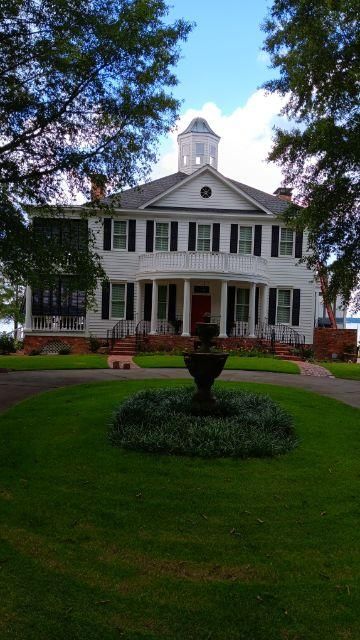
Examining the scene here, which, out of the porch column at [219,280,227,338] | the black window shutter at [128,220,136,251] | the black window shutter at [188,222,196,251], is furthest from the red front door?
the black window shutter at [128,220,136,251]

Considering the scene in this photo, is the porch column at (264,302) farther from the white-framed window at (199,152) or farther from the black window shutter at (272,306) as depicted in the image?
the white-framed window at (199,152)

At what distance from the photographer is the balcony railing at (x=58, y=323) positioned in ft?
88.6

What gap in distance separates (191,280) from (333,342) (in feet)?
25.7

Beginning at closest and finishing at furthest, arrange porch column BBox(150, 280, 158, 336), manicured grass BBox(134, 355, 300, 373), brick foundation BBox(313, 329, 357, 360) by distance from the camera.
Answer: manicured grass BBox(134, 355, 300, 373)
porch column BBox(150, 280, 158, 336)
brick foundation BBox(313, 329, 357, 360)

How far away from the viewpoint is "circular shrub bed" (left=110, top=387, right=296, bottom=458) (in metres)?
7.25

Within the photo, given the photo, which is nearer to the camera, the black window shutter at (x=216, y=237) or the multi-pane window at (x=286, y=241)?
the black window shutter at (x=216, y=237)

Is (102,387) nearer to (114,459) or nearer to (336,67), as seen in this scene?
(114,459)

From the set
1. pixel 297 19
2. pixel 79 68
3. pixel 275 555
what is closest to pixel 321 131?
pixel 297 19

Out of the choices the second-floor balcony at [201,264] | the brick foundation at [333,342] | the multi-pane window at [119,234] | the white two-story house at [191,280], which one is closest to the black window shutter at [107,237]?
the white two-story house at [191,280]

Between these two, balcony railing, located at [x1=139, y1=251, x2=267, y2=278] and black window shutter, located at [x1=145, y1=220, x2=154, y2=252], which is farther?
black window shutter, located at [x1=145, y1=220, x2=154, y2=252]

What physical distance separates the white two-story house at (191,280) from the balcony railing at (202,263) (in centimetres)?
78

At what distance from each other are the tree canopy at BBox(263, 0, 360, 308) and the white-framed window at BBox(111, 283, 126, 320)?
38.9 feet

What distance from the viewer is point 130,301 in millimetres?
27578

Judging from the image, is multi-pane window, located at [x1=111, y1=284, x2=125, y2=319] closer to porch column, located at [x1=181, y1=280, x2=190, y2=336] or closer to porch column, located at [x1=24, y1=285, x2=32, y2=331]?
porch column, located at [x1=181, y1=280, x2=190, y2=336]
